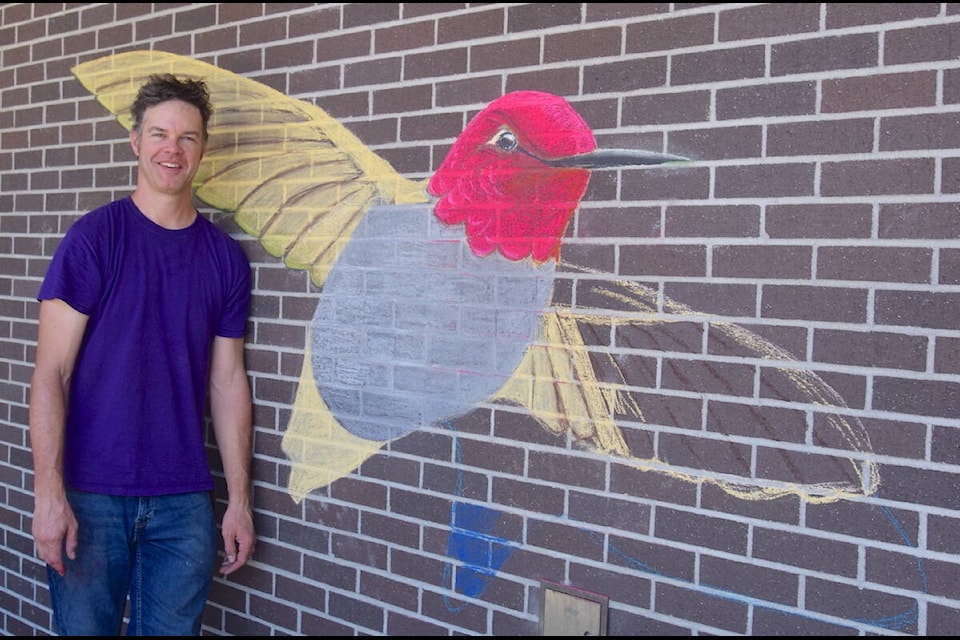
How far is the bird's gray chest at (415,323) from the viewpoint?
2.60 m

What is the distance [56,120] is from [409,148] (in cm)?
201

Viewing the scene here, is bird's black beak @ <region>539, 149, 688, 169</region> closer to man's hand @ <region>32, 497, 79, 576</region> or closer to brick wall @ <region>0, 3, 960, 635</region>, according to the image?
brick wall @ <region>0, 3, 960, 635</region>

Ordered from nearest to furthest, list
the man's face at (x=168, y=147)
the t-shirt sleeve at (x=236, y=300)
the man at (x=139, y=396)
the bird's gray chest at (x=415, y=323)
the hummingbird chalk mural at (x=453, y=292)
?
the hummingbird chalk mural at (x=453, y=292), the bird's gray chest at (x=415, y=323), the man at (x=139, y=396), the man's face at (x=168, y=147), the t-shirt sleeve at (x=236, y=300)

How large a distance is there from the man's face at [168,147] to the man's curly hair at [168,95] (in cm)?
2

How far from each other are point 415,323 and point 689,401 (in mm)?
980

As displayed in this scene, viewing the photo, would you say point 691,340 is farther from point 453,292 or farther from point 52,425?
point 52,425

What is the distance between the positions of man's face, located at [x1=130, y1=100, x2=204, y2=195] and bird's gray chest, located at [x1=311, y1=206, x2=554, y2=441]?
656 millimetres

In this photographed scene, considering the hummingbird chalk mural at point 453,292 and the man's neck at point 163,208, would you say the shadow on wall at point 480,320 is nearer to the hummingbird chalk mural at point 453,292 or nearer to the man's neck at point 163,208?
the hummingbird chalk mural at point 453,292

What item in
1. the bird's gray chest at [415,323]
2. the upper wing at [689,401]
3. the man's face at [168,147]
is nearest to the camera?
the upper wing at [689,401]

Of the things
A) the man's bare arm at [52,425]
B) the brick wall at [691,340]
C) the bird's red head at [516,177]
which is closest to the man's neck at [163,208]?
the brick wall at [691,340]

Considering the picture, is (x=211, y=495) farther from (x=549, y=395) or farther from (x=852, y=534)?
(x=852, y=534)

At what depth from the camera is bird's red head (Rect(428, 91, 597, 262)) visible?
249cm

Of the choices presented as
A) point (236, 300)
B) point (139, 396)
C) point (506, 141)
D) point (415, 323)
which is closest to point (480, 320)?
point (415, 323)

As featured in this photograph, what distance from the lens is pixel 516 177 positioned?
2.58m
